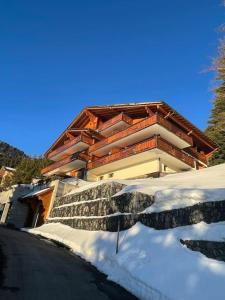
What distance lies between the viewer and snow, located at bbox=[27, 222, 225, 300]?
7328 mm

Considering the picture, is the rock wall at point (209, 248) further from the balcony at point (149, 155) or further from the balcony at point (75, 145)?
the balcony at point (75, 145)

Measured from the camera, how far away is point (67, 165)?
40.5 metres

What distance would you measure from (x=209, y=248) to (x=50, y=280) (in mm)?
4950

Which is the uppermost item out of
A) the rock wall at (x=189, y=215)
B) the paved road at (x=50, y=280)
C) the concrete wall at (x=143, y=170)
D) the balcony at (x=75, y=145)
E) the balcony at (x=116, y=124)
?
the balcony at (x=116, y=124)

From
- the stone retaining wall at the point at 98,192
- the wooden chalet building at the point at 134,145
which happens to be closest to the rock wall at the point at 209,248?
the stone retaining wall at the point at 98,192

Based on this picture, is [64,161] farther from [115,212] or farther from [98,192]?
[115,212]

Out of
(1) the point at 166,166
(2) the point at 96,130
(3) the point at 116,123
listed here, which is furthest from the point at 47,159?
(1) the point at 166,166

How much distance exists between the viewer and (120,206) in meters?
15.8

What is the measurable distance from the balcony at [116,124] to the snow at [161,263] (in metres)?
21.5

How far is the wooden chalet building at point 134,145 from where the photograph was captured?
96.1 feet

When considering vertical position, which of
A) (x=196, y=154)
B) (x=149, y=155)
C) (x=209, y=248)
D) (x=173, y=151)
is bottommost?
(x=209, y=248)

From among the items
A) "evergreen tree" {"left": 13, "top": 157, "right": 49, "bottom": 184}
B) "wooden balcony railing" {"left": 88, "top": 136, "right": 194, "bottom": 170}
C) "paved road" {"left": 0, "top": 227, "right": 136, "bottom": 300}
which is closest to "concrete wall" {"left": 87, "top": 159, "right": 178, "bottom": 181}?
"wooden balcony railing" {"left": 88, "top": 136, "right": 194, "bottom": 170}

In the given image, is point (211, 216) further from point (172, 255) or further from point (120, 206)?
point (120, 206)

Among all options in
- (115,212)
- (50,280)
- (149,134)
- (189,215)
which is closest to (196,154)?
(149,134)
